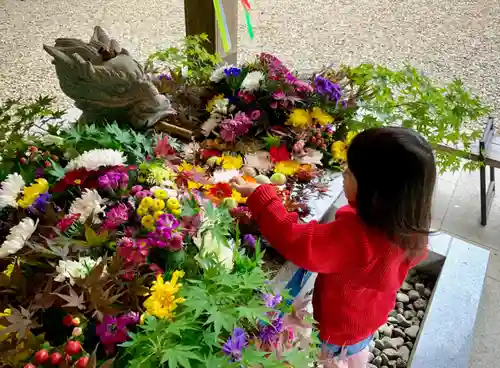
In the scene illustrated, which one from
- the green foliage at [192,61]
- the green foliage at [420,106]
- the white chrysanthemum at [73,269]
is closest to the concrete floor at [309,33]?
the green foliage at [192,61]

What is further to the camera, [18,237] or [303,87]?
[303,87]

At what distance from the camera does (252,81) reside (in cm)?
171

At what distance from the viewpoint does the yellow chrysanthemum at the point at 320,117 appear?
167 cm

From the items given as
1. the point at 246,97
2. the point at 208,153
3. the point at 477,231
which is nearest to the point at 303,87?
the point at 246,97

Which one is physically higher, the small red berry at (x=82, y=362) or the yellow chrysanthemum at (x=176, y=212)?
the yellow chrysanthemum at (x=176, y=212)

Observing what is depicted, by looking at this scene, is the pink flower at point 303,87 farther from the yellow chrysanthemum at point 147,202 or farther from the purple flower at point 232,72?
the yellow chrysanthemum at point 147,202

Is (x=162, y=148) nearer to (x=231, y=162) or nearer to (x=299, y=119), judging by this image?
(x=231, y=162)

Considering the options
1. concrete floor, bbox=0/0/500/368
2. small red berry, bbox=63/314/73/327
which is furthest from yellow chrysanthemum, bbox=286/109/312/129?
concrete floor, bbox=0/0/500/368

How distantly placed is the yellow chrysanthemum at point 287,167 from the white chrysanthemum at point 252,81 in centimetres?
31

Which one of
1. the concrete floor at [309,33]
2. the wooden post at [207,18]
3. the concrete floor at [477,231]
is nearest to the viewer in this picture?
the concrete floor at [477,231]

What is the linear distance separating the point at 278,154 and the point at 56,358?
102cm

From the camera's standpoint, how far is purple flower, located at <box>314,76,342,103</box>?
1.69 meters

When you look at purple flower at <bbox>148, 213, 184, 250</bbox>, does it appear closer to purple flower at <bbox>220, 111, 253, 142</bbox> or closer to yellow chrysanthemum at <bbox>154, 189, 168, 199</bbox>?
yellow chrysanthemum at <bbox>154, 189, 168, 199</bbox>

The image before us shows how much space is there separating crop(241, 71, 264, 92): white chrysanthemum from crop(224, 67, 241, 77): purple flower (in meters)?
0.04
